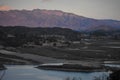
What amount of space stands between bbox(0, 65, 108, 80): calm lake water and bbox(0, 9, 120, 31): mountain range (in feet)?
5.23

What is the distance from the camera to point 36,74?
295 inches

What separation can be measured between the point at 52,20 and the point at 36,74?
79.0 inches

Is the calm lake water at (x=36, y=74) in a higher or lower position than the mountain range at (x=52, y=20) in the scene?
lower

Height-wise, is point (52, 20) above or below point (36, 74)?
above

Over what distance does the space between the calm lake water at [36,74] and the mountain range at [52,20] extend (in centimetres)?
159

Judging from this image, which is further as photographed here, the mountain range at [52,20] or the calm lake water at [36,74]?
the mountain range at [52,20]

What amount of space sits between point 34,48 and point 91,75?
6.02 ft

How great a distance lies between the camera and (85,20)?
863 centimetres

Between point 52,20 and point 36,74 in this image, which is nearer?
point 36,74

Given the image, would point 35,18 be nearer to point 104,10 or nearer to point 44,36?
point 44,36

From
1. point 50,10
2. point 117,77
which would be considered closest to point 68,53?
point 50,10

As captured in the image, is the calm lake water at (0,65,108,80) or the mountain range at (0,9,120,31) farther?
the mountain range at (0,9,120,31)

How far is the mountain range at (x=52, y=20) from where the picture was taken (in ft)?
27.5

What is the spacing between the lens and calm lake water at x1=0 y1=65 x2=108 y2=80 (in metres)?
7.18
